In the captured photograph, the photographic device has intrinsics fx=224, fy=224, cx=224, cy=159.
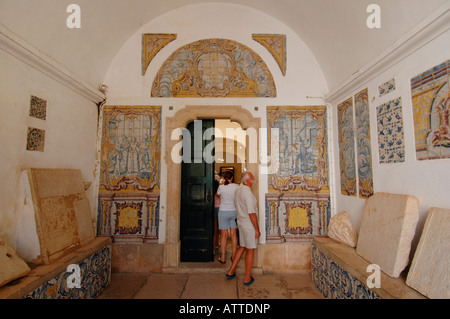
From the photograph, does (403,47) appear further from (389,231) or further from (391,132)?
(389,231)

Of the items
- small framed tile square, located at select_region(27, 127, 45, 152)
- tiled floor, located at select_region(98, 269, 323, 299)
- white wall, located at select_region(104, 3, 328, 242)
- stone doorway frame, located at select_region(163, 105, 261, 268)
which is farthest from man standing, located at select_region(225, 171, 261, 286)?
small framed tile square, located at select_region(27, 127, 45, 152)

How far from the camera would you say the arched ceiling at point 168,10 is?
2174 mm

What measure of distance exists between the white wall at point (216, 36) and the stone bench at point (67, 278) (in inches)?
65.4

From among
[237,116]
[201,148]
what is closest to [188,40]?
[237,116]

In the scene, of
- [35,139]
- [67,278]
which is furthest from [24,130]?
[67,278]

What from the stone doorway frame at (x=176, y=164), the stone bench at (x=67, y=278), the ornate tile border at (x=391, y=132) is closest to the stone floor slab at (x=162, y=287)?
the stone doorway frame at (x=176, y=164)

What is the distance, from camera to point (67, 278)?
2.26m

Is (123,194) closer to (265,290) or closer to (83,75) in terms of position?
(83,75)

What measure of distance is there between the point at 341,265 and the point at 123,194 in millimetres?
3116

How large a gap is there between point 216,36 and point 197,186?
2552mm

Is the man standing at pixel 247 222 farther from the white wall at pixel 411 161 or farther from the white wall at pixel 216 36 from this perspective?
the white wall at pixel 411 161

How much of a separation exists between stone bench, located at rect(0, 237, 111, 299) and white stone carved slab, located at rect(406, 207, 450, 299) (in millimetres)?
2984

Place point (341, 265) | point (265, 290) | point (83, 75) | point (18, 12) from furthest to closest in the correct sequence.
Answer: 1. point (83, 75)
2. point (265, 290)
3. point (341, 265)
4. point (18, 12)
